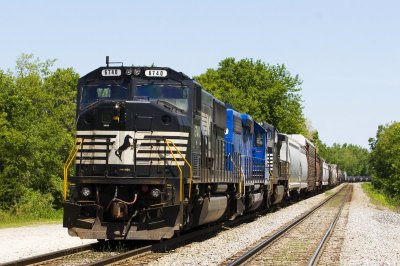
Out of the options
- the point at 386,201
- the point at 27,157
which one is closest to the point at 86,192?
the point at 27,157

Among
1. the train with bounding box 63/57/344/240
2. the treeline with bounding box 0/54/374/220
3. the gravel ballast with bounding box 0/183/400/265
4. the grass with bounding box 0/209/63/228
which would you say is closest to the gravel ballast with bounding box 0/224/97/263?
the gravel ballast with bounding box 0/183/400/265

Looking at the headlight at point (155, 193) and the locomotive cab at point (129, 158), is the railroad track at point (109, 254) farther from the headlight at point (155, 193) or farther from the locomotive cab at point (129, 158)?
the headlight at point (155, 193)

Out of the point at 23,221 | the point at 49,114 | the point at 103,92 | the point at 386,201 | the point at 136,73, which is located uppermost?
the point at 49,114

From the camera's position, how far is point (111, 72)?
13758mm

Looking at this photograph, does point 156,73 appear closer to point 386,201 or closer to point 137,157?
point 137,157

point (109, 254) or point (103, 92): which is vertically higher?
point (103, 92)

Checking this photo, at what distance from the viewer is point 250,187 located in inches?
894

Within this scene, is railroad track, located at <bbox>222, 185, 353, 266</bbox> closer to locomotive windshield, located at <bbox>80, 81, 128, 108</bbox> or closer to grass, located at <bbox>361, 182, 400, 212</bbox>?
locomotive windshield, located at <bbox>80, 81, 128, 108</bbox>

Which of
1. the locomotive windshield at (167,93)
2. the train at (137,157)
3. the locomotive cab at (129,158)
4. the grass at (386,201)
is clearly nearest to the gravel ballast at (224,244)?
the train at (137,157)

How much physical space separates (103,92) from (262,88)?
188 ft

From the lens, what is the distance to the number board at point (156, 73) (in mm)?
13742

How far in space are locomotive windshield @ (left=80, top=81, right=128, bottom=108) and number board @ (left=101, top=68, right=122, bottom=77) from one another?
0.15m

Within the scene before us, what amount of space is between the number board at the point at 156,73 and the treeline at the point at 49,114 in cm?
1688

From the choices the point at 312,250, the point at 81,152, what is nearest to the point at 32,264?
the point at 81,152
